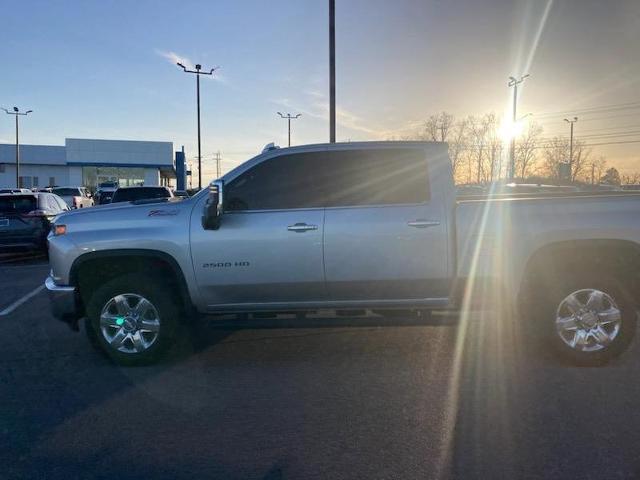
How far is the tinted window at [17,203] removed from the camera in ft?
42.4

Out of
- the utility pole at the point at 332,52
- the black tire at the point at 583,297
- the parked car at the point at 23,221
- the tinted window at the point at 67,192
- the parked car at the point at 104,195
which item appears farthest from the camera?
the tinted window at the point at 67,192

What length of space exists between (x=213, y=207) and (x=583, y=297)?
11.2 feet

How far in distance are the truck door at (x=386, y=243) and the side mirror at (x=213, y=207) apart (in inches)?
38.2

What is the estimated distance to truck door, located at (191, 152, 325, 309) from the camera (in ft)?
16.2

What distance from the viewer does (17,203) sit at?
42.9 feet

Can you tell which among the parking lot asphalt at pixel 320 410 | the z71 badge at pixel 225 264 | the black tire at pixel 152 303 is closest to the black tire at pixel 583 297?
the parking lot asphalt at pixel 320 410

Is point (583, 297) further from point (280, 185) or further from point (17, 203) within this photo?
point (17, 203)

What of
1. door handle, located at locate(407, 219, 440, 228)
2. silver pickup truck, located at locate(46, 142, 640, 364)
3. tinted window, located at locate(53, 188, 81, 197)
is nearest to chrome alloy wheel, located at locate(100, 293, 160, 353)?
silver pickup truck, located at locate(46, 142, 640, 364)

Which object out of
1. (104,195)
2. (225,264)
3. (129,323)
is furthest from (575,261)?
(104,195)

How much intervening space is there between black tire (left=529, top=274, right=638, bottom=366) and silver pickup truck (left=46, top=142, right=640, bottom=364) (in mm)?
12

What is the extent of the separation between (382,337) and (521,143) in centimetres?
5107

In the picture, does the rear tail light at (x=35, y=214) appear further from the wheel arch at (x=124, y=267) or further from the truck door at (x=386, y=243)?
the truck door at (x=386, y=243)

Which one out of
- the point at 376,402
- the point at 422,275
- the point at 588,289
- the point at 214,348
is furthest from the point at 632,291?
the point at 214,348

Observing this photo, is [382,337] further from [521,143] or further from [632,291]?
[521,143]
